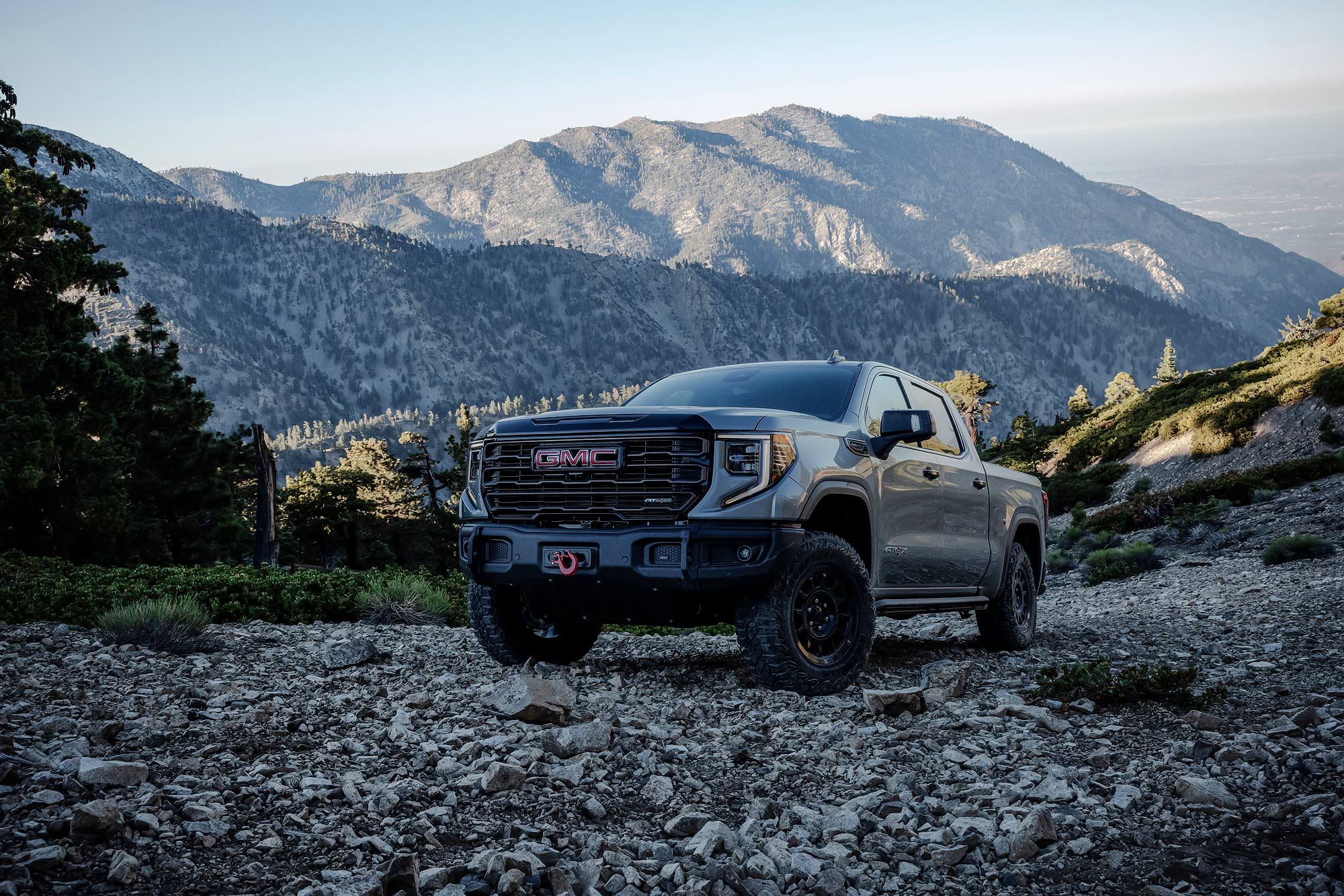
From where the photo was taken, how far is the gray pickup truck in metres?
5.64

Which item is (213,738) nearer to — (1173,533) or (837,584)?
(837,584)

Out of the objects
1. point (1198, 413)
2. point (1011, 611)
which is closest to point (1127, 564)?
point (1011, 611)

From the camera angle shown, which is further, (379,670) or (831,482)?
(379,670)

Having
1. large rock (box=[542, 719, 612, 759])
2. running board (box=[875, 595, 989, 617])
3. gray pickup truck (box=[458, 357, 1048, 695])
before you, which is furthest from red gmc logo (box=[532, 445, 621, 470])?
running board (box=[875, 595, 989, 617])

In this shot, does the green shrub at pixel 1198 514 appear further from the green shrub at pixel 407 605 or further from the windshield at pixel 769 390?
the windshield at pixel 769 390

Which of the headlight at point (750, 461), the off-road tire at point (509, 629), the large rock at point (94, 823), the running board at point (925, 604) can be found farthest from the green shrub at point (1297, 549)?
the large rock at point (94, 823)

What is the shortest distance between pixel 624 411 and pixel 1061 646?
16.3 feet

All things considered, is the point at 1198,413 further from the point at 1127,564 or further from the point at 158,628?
the point at 158,628

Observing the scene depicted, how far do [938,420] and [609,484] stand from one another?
10.7 ft

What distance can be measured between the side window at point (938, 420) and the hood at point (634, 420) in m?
2.02

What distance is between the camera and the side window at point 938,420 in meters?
7.63

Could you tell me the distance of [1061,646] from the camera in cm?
883

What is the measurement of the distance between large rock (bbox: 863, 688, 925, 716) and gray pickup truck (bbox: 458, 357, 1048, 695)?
43 centimetres

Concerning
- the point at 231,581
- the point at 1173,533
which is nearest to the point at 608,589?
the point at 231,581
